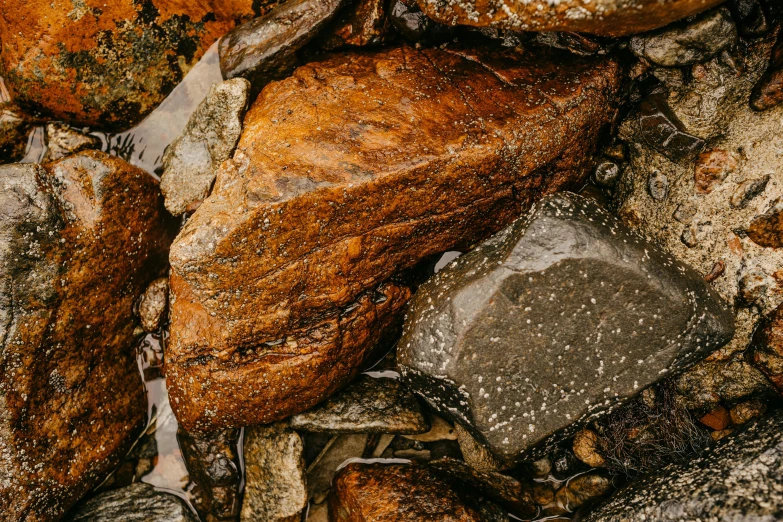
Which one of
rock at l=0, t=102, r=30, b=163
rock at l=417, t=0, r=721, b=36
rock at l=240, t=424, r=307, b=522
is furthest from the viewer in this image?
rock at l=0, t=102, r=30, b=163

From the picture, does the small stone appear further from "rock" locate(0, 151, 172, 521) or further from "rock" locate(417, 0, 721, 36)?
"rock" locate(0, 151, 172, 521)

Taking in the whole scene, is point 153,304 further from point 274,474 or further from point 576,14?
point 576,14

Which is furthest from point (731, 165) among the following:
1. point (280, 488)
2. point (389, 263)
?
point (280, 488)

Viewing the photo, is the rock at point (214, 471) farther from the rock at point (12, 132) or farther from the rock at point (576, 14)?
the rock at point (576, 14)

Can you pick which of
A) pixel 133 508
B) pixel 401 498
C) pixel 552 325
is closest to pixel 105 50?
pixel 133 508

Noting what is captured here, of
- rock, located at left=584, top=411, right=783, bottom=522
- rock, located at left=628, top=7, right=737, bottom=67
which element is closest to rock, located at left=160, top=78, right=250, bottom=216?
rock, located at left=628, top=7, right=737, bottom=67
